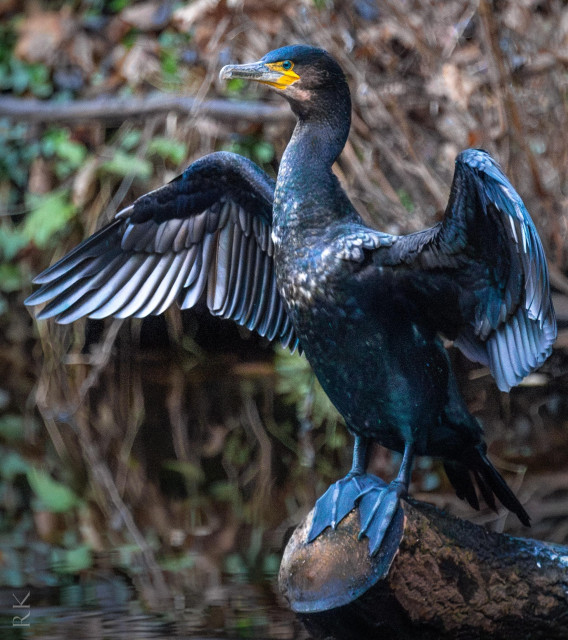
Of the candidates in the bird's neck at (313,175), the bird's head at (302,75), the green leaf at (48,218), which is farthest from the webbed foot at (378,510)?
the green leaf at (48,218)

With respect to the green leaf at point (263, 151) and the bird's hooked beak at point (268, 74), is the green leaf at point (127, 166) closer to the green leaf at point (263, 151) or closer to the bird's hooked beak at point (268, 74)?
the green leaf at point (263, 151)

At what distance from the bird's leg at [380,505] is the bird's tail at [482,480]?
0.24 meters

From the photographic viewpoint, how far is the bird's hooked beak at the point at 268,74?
2811 mm

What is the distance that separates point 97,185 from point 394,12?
2.81 meters

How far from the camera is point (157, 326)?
712 centimetres

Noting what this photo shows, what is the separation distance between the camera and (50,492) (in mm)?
4301

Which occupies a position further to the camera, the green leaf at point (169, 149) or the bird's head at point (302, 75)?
the green leaf at point (169, 149)

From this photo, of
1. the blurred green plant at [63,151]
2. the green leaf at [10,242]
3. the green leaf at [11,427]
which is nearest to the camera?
the green leaf at [11,427]

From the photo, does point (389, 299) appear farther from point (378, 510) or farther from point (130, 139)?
point (130, 139)

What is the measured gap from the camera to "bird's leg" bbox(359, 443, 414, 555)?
261 centimetres

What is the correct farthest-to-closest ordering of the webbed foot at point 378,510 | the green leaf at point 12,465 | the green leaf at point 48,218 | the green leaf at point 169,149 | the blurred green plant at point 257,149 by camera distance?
1. the green leaf at point 48,218
2. the blurred green plant at point 257,149
3. the green leaf at point 169,149
4. the green leaf at point 12,465
5. the webbed foot at point 378,510

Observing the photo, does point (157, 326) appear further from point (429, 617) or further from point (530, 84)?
point (429, 617)

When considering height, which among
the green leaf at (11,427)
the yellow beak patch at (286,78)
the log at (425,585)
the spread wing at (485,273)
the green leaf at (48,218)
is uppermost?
the yellow beak patch at (286,78)

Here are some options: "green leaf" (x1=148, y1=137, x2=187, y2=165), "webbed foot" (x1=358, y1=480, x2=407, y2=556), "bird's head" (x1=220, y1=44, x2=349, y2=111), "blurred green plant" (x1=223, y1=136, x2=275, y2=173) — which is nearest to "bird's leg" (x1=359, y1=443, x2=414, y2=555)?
"webbed foot" (x1=358, y1=480, x2=407, y2=556)
